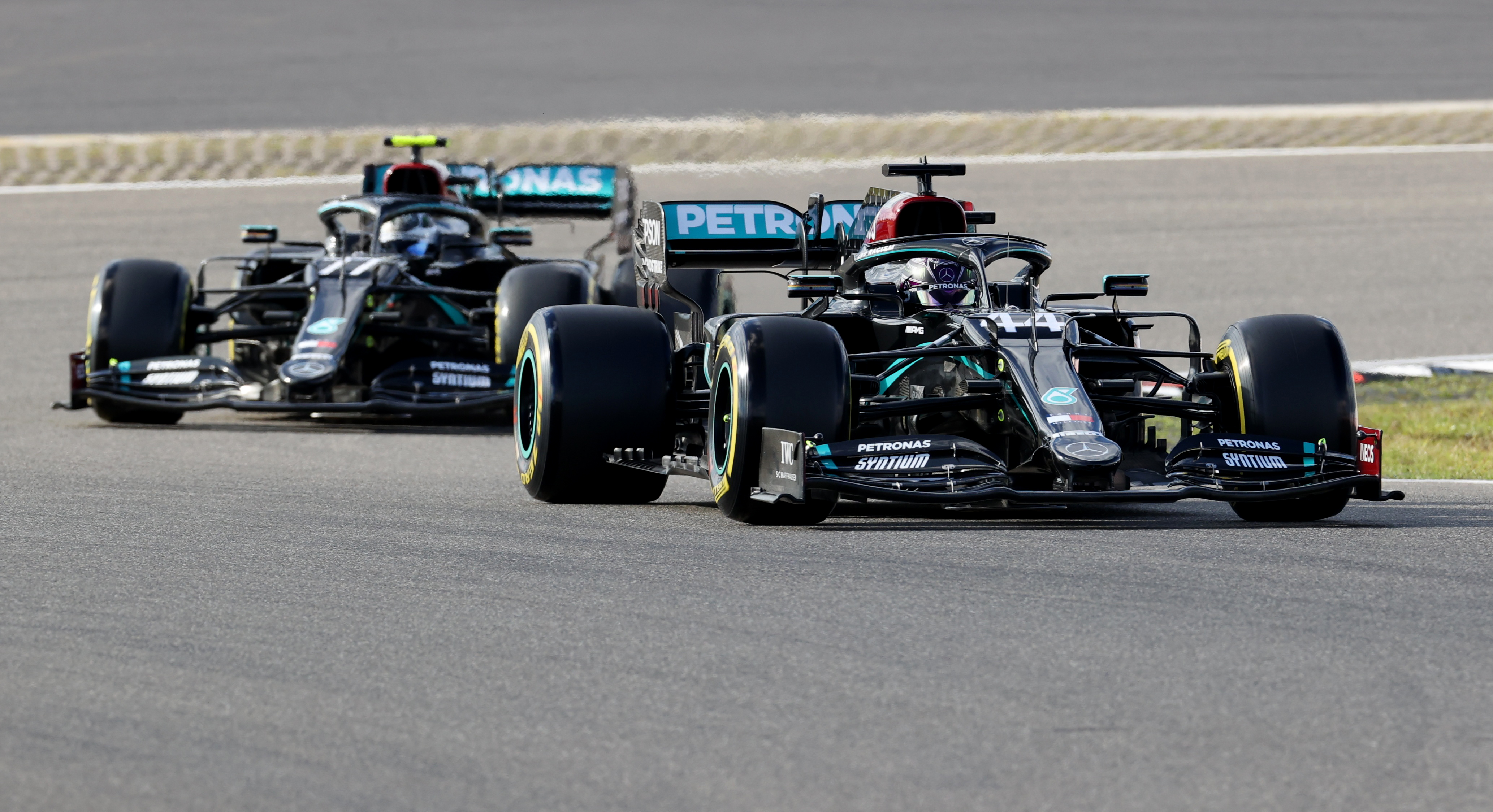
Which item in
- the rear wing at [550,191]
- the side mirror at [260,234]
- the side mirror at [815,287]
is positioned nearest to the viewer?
the side mirror at [815,287]

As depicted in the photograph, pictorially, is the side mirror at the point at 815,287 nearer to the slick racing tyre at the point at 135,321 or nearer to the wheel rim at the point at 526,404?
the wheel rim at the point at 526,404

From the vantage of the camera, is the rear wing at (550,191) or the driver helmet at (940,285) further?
the rear wing at (550,191)

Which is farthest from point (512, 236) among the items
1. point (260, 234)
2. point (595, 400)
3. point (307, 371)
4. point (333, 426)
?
point (595, 400)

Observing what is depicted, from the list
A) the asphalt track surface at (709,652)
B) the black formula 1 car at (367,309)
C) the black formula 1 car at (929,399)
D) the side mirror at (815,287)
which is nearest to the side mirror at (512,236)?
the black formula 1 car at (367,309)

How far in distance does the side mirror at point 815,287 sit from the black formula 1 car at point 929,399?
0.02 m

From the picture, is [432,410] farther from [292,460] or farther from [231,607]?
[231,607]

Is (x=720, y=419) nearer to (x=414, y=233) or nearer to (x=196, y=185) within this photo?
(x=414, y=233)

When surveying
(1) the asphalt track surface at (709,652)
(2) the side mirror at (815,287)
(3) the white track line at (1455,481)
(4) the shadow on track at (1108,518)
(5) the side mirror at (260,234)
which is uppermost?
(5) the side mirror at (260,234)

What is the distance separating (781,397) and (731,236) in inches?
128

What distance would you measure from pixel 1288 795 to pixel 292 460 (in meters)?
9.61

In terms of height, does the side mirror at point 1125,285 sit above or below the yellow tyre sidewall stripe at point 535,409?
above

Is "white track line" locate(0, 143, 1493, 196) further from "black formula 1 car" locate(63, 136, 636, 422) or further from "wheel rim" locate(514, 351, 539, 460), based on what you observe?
"wheel rim" locate(514, 351, 539, 460)

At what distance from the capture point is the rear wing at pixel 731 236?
12156mm

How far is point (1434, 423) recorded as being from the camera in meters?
15.9
